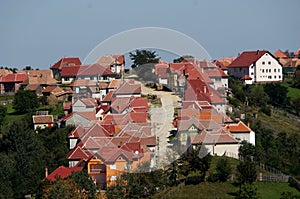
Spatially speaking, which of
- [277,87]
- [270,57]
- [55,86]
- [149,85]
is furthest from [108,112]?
[270,57]

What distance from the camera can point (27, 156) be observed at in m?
20.5

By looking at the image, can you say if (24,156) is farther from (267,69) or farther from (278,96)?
Answer: (267,69)

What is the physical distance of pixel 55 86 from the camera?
101ft

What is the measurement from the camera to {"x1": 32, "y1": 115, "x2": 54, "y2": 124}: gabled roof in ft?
81.4

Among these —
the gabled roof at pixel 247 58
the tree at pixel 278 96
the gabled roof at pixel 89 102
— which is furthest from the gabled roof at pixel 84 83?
the gabled roof at pixel 247 58

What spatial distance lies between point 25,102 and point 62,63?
939cm

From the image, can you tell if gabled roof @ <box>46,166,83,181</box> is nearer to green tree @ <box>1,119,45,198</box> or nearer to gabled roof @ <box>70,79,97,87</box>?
green tree @ <box>1,119,45,198</box>

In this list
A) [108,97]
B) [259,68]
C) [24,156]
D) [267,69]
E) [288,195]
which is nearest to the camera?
[288,195]

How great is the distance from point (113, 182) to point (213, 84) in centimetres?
1318

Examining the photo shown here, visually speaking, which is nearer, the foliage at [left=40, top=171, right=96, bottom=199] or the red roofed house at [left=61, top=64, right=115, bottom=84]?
the foliage at [left=40, top=171, right=96, bottom=199]

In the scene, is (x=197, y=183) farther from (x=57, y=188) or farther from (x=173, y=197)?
(x=57, y=188)

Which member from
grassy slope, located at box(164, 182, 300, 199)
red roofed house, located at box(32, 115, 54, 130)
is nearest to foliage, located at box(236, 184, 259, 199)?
grassy slope, located at box(164, 182, 300, 199)

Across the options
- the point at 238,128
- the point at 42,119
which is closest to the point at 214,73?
the point at 42,119

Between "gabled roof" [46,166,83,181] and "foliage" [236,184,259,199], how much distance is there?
4.11m
